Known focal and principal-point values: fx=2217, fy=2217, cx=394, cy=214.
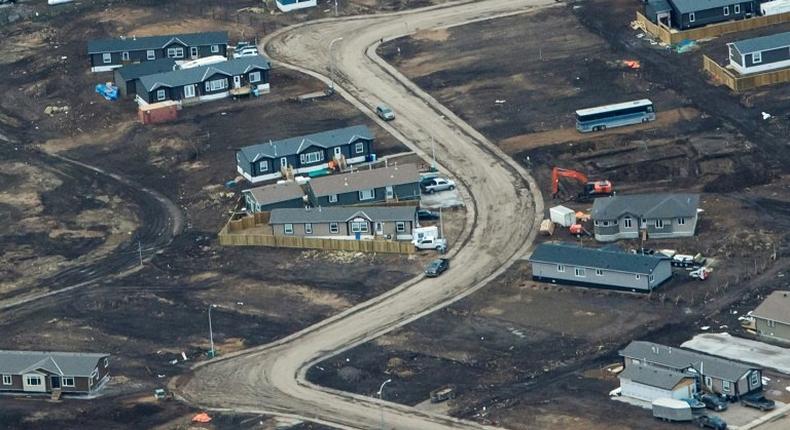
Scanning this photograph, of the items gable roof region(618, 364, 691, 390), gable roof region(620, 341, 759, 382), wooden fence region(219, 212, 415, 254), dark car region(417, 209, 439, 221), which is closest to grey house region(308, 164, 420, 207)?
dark car region(417, 209, 439, 221)

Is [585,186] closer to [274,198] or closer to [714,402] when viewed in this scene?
[274,198]

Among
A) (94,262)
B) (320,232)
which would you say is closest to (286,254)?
(320,232)

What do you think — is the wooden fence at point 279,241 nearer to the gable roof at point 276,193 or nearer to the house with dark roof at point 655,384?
the gable roof at point 276,193

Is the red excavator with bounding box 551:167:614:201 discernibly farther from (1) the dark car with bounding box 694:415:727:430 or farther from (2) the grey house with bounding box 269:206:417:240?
(1) the dark car with bounding box 694:415:727:430

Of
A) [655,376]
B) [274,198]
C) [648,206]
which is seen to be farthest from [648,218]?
[274,198]

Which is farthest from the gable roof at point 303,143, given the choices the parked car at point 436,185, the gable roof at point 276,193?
the parked car at point 436,185

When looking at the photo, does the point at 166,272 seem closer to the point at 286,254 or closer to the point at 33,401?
the point at 286,254
